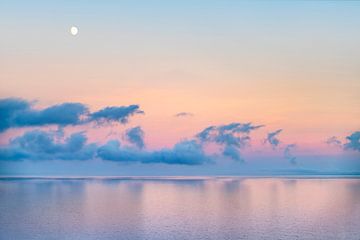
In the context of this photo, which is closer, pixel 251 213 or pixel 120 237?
pixel 120 237

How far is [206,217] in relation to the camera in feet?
346

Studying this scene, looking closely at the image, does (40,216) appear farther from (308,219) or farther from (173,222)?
(308,219)

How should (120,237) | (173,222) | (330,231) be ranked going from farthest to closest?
(173,222) < (330,231) < (120,237)

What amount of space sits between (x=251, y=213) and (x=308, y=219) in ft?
53.6

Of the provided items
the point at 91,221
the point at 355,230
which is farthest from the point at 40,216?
the point at 355,230

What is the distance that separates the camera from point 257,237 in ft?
257

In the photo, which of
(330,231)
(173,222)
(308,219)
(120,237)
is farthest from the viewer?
(308,219)

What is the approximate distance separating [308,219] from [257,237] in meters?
30.3

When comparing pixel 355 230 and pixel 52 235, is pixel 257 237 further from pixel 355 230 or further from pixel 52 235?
pixel 52 235

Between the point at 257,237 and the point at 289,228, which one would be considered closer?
the point at 257,237

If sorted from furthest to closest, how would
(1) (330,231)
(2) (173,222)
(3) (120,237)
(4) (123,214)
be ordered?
(4) (123,214) → (2) (173,222) → (1) (330,231) → (3) (120,237)

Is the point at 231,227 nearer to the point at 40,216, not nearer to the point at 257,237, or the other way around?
the point at 257,237

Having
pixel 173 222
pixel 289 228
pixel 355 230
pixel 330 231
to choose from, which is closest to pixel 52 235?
pixel 173 222

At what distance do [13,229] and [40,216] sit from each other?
2087cm
